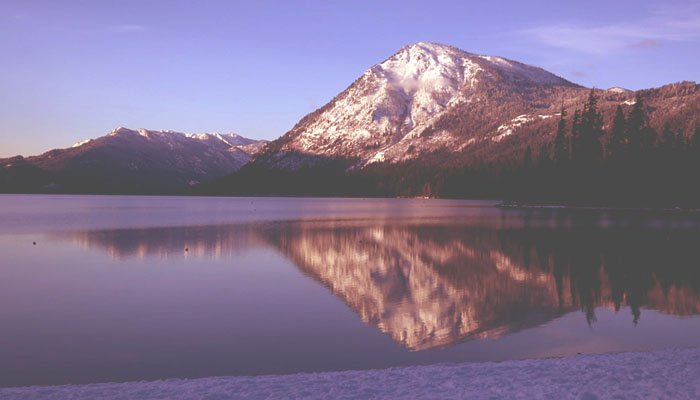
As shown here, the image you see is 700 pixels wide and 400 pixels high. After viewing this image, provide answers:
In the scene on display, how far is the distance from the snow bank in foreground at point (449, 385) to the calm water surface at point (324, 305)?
112 inches

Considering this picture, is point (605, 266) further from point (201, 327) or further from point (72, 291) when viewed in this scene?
point (72, 291)

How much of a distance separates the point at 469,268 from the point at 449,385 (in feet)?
83.0

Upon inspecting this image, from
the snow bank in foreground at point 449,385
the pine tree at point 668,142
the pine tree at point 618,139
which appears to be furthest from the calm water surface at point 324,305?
the pine tree at point 618,139

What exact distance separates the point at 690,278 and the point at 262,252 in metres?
34.9

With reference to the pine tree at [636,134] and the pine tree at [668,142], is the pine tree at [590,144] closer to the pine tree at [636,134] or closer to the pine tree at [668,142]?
the pine tree at [636,134]

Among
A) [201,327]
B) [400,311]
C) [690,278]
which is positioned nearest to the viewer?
[201,327]

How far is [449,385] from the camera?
12547 millimetres

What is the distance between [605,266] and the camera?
124ft

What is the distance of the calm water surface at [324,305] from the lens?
17.4m

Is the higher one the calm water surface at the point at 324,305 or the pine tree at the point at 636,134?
the pine tree at the point at 636,134

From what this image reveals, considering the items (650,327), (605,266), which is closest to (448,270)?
(605,266)

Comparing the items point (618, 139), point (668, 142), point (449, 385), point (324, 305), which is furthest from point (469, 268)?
point (618, 139)

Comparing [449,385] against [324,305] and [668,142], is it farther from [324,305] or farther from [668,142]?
[668,142]

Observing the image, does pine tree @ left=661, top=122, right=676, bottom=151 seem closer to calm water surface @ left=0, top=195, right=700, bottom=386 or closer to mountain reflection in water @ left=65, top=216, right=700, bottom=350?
mountain reflection in water @ left=65, top=216, right=700, bottom=350
